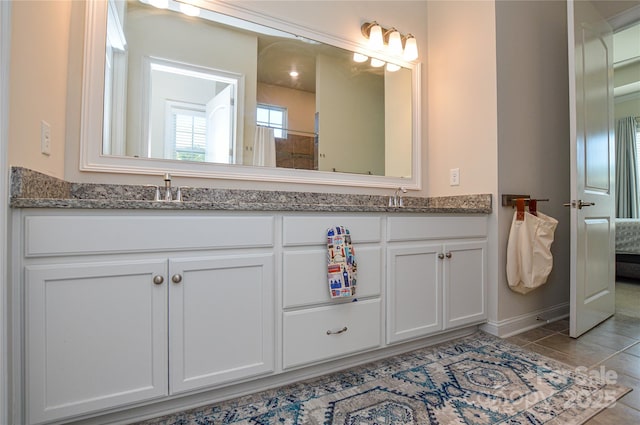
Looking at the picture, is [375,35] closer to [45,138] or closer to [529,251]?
[529,251]

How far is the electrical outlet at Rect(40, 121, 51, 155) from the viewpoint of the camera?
1231 millimetres

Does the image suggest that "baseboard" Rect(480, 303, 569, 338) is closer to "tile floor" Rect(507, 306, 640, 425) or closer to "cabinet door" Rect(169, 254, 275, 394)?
"tile floor" Rect(507, 306, 640, 425)

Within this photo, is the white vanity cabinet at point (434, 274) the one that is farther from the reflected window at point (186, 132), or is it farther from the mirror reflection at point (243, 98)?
the reflected window at point (186, 132)

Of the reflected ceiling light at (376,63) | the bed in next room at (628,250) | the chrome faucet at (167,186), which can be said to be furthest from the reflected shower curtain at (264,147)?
the bed in next room at (628,250)

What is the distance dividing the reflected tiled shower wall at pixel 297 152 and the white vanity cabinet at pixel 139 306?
735 mm

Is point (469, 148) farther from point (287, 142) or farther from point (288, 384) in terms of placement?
point (288, 384)

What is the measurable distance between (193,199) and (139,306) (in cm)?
69

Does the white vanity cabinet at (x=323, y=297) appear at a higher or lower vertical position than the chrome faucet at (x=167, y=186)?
lower

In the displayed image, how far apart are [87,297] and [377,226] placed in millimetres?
1248

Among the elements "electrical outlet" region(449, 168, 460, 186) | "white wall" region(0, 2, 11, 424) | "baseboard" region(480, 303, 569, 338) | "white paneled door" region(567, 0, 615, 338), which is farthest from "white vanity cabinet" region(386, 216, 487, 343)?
"white wall" region(0, 2, 11, 424)

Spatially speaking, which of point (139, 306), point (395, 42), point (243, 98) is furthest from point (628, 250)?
point (139, 306)

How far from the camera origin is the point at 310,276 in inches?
58.1

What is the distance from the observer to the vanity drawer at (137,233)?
1.04 m

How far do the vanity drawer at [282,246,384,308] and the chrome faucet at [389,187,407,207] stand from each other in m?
0.78
